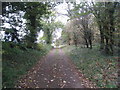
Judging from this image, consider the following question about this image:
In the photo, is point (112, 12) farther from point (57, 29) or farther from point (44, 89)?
point (57, 29)

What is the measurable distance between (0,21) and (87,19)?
9.11m

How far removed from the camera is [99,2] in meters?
7.54

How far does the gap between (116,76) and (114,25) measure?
4007 mm

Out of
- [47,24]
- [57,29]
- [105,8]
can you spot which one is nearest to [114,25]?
[105,8]

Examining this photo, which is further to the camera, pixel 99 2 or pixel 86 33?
pixel 86 33

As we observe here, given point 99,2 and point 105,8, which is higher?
point 99,2

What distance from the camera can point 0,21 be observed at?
5023 mm

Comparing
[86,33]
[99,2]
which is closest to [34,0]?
[99,2]

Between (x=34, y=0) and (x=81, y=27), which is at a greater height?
(x=34, y=0)

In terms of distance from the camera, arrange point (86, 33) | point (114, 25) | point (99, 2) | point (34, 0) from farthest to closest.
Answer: point (86, 33)
point (99, 2)
point (114, 25)
point (34, 0)

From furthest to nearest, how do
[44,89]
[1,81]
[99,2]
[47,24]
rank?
[47,24] < [99,2] < [44,89] < [1,81]

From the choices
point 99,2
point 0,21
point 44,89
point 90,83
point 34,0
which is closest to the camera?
point 44,89

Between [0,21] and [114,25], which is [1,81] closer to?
[0,21]

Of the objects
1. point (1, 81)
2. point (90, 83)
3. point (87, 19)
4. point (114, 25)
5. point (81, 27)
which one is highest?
point (87, 19)
